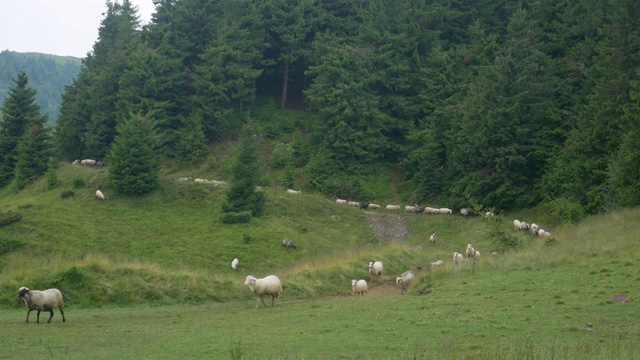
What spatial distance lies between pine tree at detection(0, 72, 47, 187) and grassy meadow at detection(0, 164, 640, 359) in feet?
22.2

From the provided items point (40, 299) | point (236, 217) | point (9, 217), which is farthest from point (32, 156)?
point (40, 299)

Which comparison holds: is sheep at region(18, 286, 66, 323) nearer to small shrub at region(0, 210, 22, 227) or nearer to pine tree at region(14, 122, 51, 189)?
small shrub at region(0, 210, 22, 227)

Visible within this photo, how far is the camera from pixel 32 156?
2152 inches

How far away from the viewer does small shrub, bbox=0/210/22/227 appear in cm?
4078

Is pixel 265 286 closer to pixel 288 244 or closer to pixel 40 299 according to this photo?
pixel 40 299

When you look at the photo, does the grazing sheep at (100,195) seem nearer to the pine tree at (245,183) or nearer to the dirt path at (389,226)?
the pine tree at (245,183)

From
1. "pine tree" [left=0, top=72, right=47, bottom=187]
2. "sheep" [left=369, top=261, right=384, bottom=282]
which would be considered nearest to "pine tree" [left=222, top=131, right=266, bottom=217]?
"sheep" [left=369, top=261, right=384, bottom=282]

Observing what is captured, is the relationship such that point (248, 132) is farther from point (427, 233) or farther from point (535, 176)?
point (535, 176)

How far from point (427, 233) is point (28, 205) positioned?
27922mm

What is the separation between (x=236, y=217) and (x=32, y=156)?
21010 mm

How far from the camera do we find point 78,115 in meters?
65.2

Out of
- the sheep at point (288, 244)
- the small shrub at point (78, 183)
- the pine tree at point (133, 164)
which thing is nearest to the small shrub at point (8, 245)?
the pine tree at point (133, 164)

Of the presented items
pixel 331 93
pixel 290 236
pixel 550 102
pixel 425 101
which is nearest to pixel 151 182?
pixel 290 236

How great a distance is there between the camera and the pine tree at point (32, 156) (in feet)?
178
